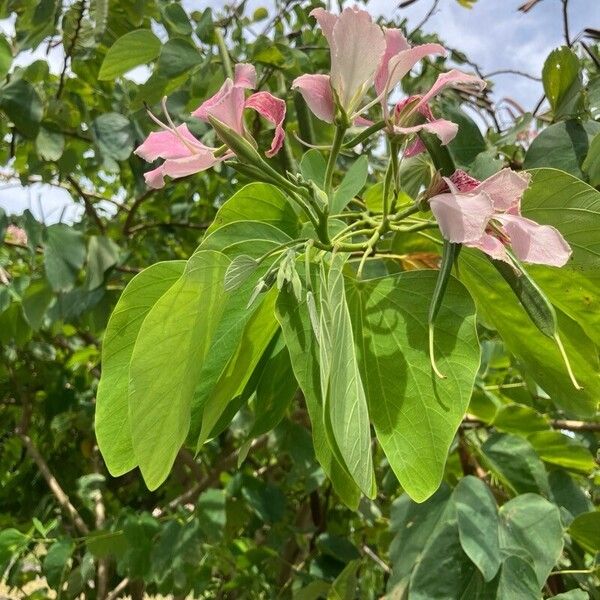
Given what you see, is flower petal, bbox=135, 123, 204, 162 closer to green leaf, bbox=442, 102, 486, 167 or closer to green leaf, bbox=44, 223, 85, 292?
→ green leaf, bbox=442, 102, 486, 167

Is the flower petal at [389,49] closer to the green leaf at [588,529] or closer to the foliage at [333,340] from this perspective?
the foliage at [333,340]

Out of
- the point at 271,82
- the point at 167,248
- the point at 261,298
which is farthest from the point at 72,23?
the point at 261,298

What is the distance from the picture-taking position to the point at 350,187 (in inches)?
20.4

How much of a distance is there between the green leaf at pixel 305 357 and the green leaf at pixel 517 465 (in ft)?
1.49

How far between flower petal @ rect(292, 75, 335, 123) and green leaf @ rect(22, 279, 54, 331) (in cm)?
96

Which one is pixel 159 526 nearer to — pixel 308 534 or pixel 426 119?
pixel 308 534

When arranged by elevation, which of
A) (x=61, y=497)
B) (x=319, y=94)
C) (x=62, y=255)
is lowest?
(x=61, y=497)

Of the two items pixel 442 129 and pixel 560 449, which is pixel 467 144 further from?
pixel 560 449

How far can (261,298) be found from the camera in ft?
1.42

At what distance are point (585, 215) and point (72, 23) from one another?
3.59ft

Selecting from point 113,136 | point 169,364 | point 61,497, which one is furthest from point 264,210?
point 61,497

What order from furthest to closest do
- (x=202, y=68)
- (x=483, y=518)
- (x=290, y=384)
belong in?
(x=202, y=68) < (x=483, y=518) < (x=290, y=384)

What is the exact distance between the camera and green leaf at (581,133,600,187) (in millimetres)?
531

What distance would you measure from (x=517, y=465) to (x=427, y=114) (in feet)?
1.69
